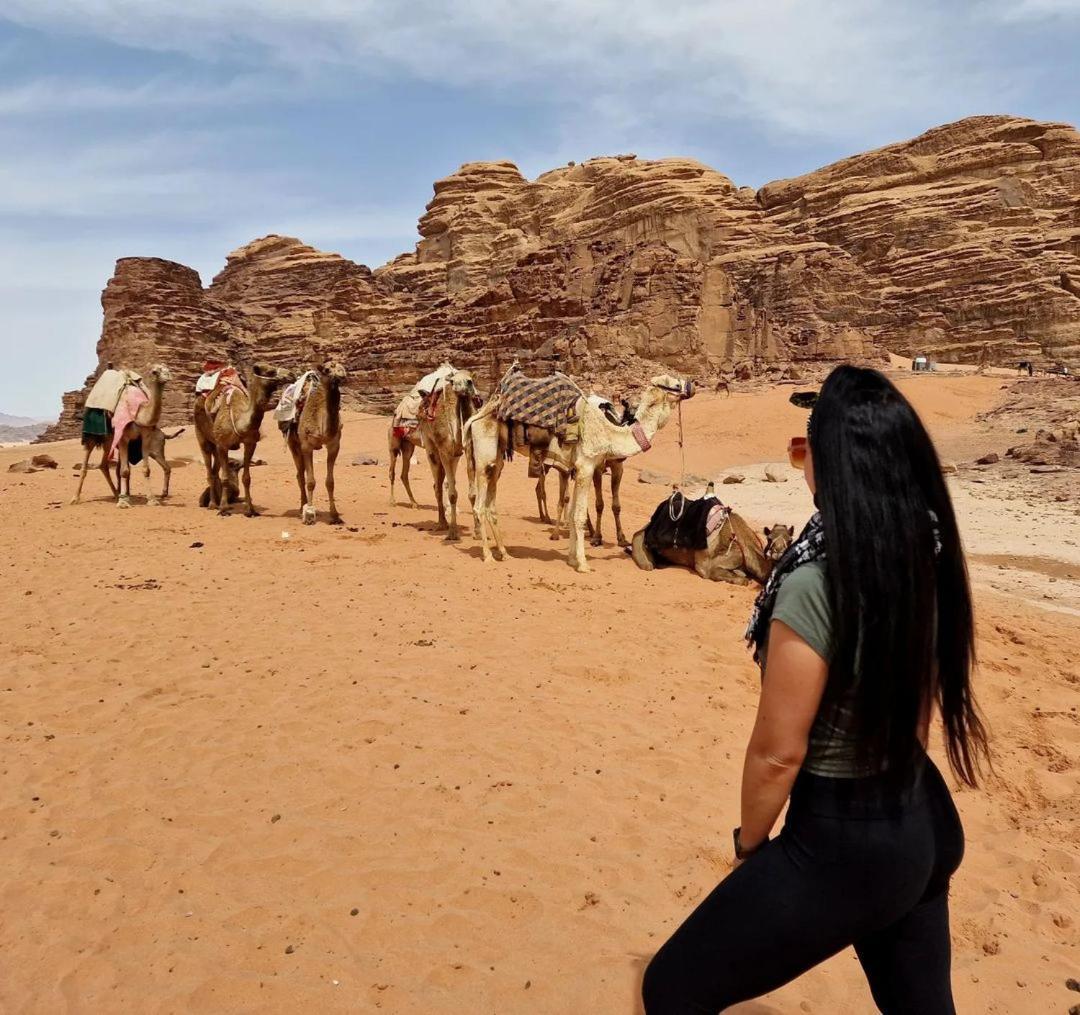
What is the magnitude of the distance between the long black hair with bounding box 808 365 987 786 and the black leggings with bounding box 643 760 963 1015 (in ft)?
0.42

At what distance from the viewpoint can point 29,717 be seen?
5.10 meters

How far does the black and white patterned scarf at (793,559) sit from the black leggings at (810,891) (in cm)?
37

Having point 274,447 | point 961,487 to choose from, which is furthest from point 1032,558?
point 274,447

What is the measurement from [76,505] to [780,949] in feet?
52.0

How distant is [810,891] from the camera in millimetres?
1710

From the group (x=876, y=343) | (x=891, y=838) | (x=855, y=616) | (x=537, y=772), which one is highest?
(x=876, y=343)

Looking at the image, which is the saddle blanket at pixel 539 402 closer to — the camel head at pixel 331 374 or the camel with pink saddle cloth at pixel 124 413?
the camel head at pixel 331 374

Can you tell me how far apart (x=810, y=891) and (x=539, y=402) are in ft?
28.8

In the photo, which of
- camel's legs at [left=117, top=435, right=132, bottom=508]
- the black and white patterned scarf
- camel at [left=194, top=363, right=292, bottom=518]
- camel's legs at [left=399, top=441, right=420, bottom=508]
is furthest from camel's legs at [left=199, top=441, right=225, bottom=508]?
the black and white patterned scarf

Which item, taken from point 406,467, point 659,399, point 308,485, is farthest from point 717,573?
point 406,467

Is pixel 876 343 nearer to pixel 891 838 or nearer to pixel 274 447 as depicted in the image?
pixel 274 447

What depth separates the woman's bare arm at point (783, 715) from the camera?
168 centimetres

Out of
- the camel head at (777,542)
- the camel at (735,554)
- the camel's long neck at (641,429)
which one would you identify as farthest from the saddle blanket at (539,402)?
the camel head at (777,542)

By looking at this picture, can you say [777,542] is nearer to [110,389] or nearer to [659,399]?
[659,399]
